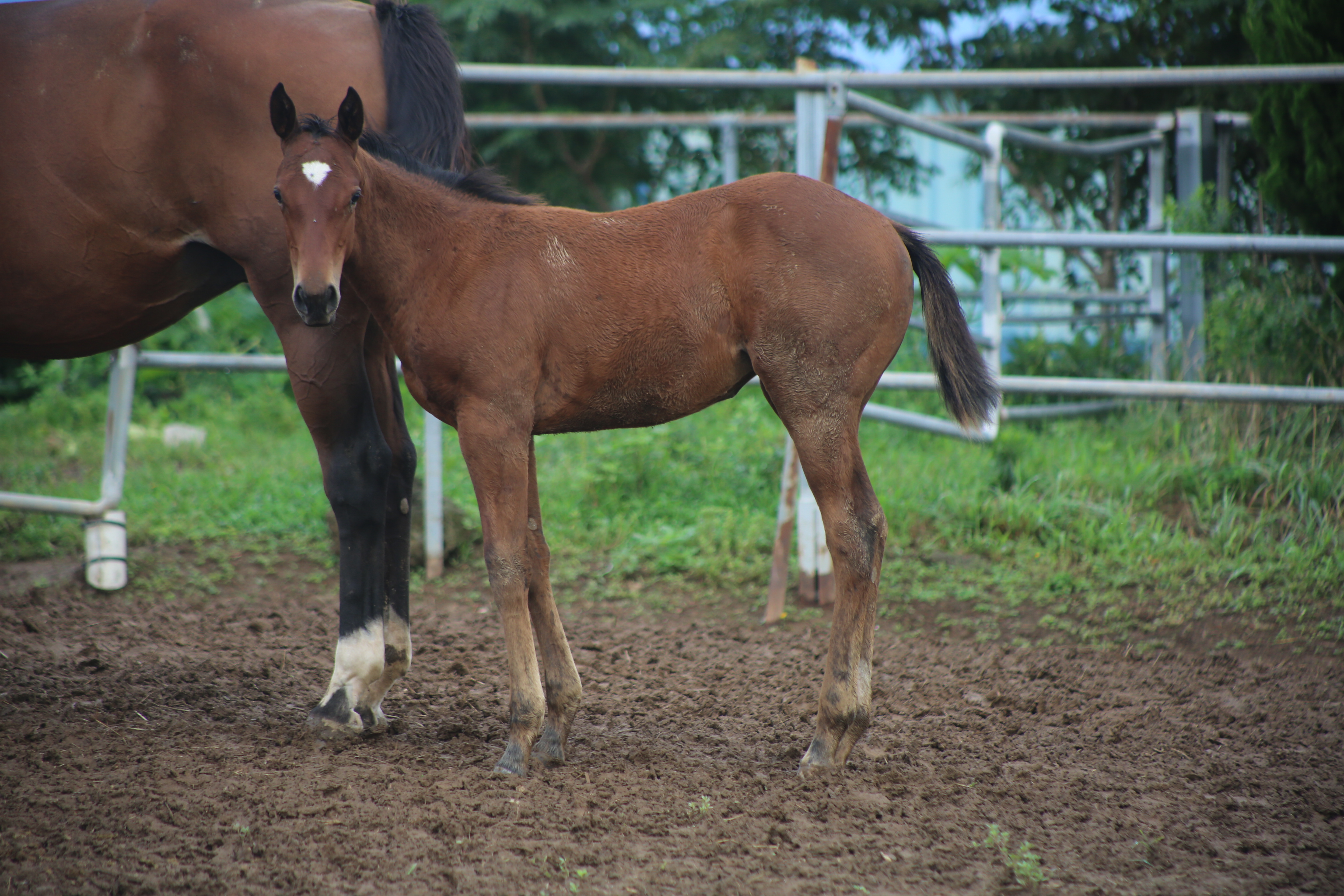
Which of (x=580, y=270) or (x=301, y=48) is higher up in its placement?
(x=301, y=48)

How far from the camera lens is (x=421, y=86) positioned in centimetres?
327

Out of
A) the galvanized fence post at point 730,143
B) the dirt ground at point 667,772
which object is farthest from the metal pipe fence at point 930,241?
the galvanized fence post at point 730,143

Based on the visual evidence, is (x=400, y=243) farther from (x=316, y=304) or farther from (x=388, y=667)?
(x=388, y=667)

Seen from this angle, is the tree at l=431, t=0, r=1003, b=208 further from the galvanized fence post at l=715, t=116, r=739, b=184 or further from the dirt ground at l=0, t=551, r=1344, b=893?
the dirt ground at l=0, t=551, r=1344, b=893

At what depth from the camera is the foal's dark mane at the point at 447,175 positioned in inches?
115

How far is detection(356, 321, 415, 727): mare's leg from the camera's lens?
3.44 meters

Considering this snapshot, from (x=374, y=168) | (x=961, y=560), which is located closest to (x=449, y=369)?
(x=374, y=168)

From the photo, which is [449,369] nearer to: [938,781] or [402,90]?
[402,90]

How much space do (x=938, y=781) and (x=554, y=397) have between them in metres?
1.57

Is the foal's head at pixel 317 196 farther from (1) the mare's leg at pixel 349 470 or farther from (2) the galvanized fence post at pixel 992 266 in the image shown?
(2) the galvanized fence post at pixel 992 266

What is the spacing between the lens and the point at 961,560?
512cm

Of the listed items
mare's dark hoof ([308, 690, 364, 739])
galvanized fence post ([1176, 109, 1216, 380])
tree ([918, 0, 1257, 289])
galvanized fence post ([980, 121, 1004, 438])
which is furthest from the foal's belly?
tree ([918, 0, 1257, 289])

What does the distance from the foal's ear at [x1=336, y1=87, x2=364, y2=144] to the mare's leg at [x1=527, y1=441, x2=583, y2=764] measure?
1005mm

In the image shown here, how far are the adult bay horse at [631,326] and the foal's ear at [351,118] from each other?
4 centimetres
